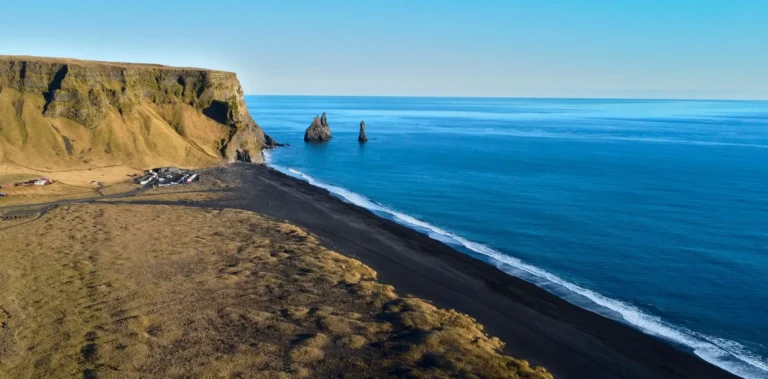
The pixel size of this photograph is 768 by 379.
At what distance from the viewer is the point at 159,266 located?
39000 millimetres

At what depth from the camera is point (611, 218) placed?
59844mm

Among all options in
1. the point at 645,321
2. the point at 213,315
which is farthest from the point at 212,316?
the point at 645,321

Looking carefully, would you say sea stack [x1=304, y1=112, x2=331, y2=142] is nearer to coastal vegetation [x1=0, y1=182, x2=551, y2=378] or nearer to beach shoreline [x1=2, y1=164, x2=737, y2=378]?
beach shoreline [x1=2, y1=164, x2=737, y2=378]

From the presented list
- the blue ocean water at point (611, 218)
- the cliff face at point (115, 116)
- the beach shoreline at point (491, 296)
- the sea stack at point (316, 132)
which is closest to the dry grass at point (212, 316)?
the beach shoreline at point (491, 296)

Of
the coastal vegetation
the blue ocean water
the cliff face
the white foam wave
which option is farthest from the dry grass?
the cliff face

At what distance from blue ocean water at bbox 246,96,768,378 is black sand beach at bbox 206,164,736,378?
202cm

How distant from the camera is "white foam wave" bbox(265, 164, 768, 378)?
29188 mm

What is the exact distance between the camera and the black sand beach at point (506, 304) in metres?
28.7

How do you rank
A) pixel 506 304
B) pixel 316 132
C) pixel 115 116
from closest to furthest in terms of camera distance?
pixel 506 304 < pixel 115 116 < pixel 316 132

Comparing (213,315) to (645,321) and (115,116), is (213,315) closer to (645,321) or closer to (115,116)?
(645,321)

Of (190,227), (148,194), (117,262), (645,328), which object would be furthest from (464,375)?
(148,194)

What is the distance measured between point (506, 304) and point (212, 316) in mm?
20442

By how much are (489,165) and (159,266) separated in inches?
3078

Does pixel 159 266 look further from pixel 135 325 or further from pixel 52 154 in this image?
pixel 52 154
